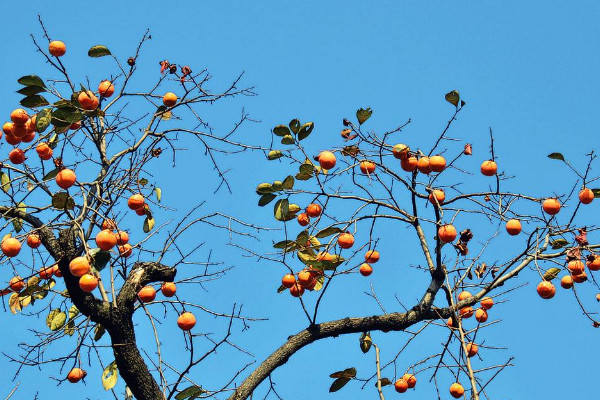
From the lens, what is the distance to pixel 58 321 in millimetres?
3508

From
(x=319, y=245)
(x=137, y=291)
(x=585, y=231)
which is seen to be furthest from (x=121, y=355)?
(x=585, y=231)

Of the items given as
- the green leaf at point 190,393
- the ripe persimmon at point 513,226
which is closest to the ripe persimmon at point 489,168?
the ripe persimmon at point 513,226

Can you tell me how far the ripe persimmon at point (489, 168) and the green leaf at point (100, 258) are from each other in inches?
65.4

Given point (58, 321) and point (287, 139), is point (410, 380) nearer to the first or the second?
point (287, 139)

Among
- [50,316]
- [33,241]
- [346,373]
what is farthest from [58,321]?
[346,373]

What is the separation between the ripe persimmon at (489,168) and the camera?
3335 millimetres

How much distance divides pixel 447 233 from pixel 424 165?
0.30m

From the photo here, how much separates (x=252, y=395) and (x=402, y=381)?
77cm

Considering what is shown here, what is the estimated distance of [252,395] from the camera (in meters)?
2.97

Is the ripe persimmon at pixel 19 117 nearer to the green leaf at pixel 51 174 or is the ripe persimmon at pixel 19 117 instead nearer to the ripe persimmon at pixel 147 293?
the green leaf at pixel 51 174

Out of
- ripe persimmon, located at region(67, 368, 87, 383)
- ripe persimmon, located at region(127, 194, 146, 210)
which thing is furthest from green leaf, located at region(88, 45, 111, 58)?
ripe persimmon, located at region(67, 368, 87, 383)

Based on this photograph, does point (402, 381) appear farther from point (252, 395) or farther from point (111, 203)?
point (111, 203)

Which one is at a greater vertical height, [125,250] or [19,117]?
[19,117]

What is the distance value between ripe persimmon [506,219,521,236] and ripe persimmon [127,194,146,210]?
1692 mm
